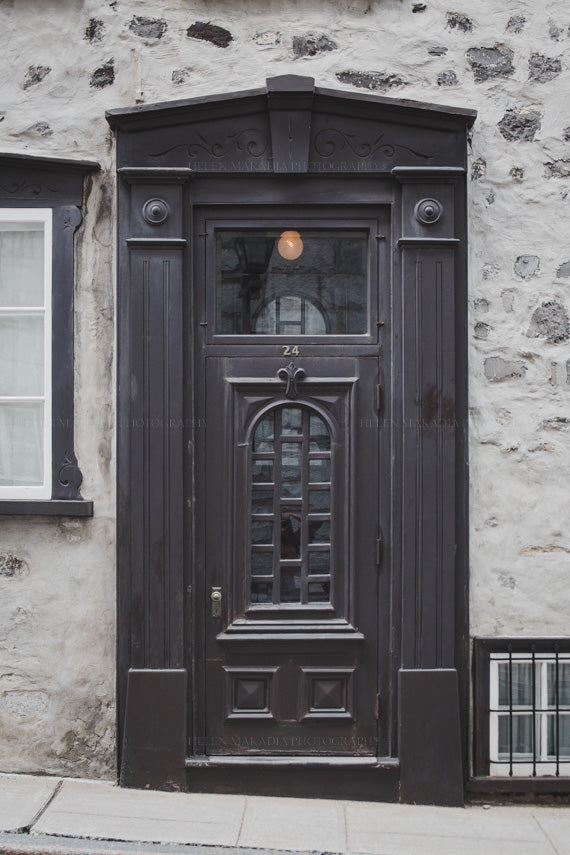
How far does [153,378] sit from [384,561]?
152 cm

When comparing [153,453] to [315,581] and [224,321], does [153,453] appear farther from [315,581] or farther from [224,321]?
[315,581]

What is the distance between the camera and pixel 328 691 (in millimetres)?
4172

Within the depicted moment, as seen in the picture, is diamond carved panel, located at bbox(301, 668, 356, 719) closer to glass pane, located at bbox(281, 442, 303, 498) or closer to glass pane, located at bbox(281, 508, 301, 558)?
glass pane, located at bbox(281, 508, 301, 558)

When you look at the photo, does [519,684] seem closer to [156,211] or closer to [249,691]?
[249,691]

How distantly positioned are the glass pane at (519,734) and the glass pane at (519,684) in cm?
8

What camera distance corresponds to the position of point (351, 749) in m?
4.16

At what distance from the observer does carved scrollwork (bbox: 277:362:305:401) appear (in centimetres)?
414

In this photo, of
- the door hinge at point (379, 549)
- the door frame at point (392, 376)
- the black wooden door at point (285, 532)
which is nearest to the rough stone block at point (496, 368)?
the door frame at point (392, 376)

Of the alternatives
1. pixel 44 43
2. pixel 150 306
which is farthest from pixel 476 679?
pixel 44 43

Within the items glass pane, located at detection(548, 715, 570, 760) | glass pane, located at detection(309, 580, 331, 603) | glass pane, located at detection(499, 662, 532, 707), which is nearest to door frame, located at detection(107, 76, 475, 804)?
glass pane, located at detection(499, 662, 532, 707)

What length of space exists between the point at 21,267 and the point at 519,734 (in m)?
3.59

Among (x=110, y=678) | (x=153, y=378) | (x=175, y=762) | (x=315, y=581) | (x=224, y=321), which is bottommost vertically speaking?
(x=175, y=762)

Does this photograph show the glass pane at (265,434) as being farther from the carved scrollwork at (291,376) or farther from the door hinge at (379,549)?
the door hinge at (379,549)

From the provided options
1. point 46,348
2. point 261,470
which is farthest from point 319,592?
point 46,348
